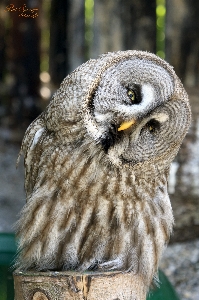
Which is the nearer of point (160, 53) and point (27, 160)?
point (27, 160)

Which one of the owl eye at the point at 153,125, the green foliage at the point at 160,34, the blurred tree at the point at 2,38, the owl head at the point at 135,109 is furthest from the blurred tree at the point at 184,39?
the owl eye at the point at 153,125

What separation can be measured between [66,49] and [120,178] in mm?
1979

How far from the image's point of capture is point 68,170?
195 cm

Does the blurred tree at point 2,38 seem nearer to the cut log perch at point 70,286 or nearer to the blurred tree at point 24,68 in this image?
the blurred tree at point 24,68

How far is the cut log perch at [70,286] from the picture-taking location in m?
1.65

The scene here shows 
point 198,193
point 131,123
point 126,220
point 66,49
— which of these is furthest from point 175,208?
point 131,123

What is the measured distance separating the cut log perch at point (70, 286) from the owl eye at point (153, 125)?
1.61 feet

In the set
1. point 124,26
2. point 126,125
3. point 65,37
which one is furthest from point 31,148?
point 124,26

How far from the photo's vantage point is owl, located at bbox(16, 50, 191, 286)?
1.85 metres

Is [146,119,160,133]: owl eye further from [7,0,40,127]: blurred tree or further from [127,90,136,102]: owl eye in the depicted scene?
[7,0,40,127]: blurred tree

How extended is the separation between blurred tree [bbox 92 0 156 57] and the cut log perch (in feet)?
7.47

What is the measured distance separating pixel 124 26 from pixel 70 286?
245 centimetres

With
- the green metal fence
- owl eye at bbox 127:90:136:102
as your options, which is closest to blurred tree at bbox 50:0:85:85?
the green metal fence

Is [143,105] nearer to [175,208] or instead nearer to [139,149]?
[139,149]
